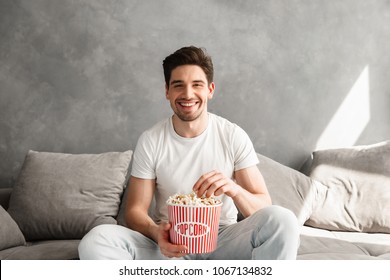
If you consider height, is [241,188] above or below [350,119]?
below

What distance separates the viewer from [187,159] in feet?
7.09

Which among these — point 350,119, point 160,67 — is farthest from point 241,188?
point 350,119

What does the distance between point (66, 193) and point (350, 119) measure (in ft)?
5.79

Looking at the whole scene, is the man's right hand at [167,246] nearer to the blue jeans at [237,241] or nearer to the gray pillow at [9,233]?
the blue jeans at [237,241]

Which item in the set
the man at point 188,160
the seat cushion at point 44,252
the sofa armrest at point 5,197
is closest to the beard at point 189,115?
the man at point 188,160

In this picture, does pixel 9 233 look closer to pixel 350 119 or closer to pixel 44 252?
pixel 44 252

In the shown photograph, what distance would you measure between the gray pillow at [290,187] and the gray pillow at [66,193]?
790mm

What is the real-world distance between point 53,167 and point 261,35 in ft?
4.75

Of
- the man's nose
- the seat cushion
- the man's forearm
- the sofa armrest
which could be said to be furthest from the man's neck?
the sofa armrest

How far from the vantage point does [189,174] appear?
2137mm

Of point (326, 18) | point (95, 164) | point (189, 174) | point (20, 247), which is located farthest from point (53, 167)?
point (326, 18)

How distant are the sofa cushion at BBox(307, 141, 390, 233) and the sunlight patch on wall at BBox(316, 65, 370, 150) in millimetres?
230

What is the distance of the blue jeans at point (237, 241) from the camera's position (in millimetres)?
1750
